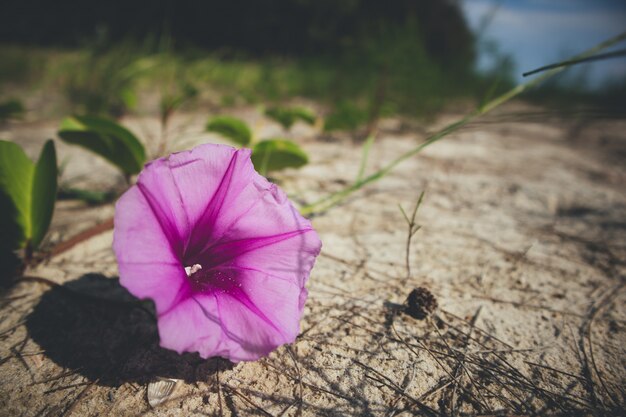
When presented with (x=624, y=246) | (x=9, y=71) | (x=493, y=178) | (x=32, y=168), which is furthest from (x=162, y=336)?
(x=9, y=71)

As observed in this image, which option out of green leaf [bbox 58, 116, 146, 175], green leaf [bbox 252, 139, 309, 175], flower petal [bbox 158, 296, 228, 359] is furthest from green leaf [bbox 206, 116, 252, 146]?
flower petal [bbox 158, 296, 228, 359]

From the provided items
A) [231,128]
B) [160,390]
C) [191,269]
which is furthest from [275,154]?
[160,390]

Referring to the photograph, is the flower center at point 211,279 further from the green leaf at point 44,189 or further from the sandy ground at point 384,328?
the green leaf at point 44,189

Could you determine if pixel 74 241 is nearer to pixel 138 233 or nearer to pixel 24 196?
pixel 24 196

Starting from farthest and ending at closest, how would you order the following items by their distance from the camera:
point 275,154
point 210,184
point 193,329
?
point 275,154 < point 210,184 < point 193,329

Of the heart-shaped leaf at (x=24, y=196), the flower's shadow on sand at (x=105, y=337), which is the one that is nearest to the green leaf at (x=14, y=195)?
the heart-shaped leaf at (x=24, y=196)

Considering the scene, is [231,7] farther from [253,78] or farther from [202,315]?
[202,315]
